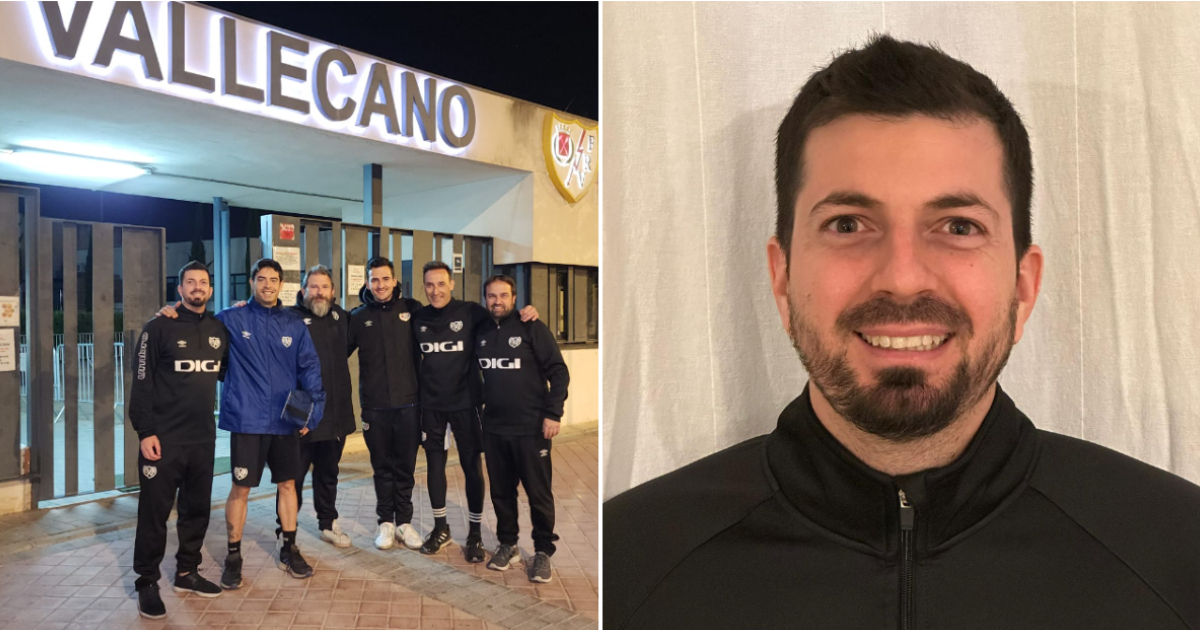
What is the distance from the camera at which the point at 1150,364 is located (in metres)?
1.32

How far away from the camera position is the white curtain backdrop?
131 cm

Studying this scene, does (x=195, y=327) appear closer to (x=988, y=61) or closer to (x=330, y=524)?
(x=330, y=524)

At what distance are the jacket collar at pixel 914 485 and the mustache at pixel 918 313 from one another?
8.1 inches

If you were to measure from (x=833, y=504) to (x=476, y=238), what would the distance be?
7.56 m

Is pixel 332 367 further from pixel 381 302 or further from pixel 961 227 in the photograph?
pixel 961 227

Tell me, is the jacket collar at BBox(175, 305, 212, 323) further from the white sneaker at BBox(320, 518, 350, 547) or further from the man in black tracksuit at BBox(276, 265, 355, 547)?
the white sneaker at BBox(320, 518, 350, 547)

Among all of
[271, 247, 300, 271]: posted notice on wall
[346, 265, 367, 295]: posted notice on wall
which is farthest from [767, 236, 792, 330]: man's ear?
[346, 265, 367, 295]: posted notice on wall

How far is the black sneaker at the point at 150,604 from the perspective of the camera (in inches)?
140

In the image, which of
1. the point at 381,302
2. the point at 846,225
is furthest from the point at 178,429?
the point at 846,225

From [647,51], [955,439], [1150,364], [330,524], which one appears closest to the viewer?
[955,439]

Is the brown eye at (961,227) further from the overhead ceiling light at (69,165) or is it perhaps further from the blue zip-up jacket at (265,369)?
the overhead ceiling light at (69,165)

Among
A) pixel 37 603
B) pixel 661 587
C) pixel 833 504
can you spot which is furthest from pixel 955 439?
pixel 37 603

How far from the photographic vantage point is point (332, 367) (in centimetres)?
463

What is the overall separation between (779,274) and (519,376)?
2.93 m
